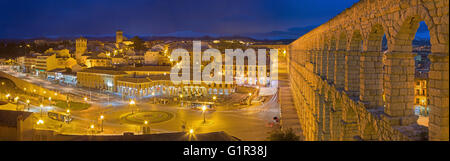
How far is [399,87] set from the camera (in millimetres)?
6566

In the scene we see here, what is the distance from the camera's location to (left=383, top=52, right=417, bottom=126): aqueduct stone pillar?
6461mm

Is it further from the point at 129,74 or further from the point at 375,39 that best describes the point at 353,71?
the point at 129,74

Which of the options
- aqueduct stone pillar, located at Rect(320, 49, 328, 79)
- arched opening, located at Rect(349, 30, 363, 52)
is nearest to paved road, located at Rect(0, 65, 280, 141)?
aqueduct stone pillar, located at Rect(320, 49, 328, 79)

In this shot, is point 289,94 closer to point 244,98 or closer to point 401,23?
point 244,98

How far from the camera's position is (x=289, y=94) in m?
38.1

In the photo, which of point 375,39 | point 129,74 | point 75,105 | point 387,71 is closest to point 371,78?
point 375,39

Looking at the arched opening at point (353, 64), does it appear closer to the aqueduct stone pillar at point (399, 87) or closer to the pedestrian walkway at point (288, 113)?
the aqueduct stone pillar at point (399, 87)

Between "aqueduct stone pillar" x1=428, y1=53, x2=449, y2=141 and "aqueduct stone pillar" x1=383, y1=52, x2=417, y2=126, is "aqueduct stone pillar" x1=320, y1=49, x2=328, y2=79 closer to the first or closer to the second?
"aqueduct stone pillar" x1=383, y1=52, x2=417, y2=126

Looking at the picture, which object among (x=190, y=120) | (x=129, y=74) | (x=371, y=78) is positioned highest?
(x=371, y=78)

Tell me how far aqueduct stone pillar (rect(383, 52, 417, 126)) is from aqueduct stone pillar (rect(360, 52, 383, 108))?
57.4 inches

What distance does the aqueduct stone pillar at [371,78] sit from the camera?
8.15m

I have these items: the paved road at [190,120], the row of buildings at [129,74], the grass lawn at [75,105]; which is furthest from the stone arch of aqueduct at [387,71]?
the row of buildings at [129,74]

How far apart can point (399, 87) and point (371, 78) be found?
1716 millimetres
